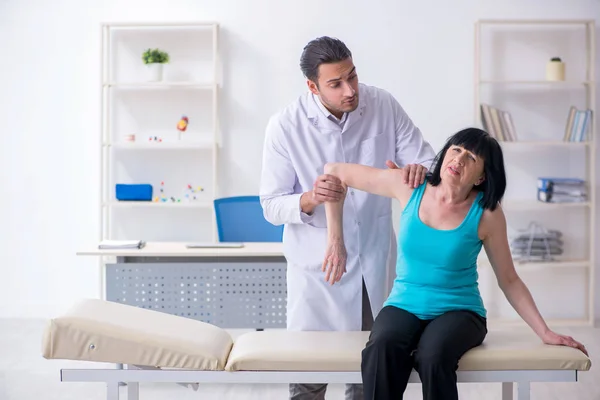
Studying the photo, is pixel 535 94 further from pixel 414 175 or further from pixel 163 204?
pixel 414 175

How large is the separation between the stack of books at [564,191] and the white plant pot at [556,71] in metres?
0.61

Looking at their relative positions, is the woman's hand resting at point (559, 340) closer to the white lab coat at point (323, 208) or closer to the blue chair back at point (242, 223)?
the white lab coat at point (323, 208)

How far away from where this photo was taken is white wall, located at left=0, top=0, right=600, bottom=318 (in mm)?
4977

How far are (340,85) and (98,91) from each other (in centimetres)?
318

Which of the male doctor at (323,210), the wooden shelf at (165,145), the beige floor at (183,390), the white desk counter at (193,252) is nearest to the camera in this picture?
the male doctor at (323,210)

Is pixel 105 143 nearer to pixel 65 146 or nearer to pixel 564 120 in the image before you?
pixel 65 146

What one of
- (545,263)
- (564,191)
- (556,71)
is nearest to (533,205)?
(564,191)

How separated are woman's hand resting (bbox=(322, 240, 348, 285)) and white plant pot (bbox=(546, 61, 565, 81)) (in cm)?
304

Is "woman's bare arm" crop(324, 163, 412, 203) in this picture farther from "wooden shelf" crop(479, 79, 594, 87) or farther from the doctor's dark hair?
"wooden shelf" crop(479, 79, 594, 87)

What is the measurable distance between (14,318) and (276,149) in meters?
3.34

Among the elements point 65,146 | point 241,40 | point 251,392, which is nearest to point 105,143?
point 65,146

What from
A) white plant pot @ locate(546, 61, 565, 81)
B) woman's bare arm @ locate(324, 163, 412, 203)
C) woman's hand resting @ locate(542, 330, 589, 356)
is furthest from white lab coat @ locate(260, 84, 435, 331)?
white plant pot @ locate(546, 61, 565, 81)

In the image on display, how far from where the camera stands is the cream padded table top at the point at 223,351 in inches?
80.4

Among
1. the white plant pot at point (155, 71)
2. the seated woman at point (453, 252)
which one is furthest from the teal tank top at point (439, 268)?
the white plant pot at point (155, 71)
